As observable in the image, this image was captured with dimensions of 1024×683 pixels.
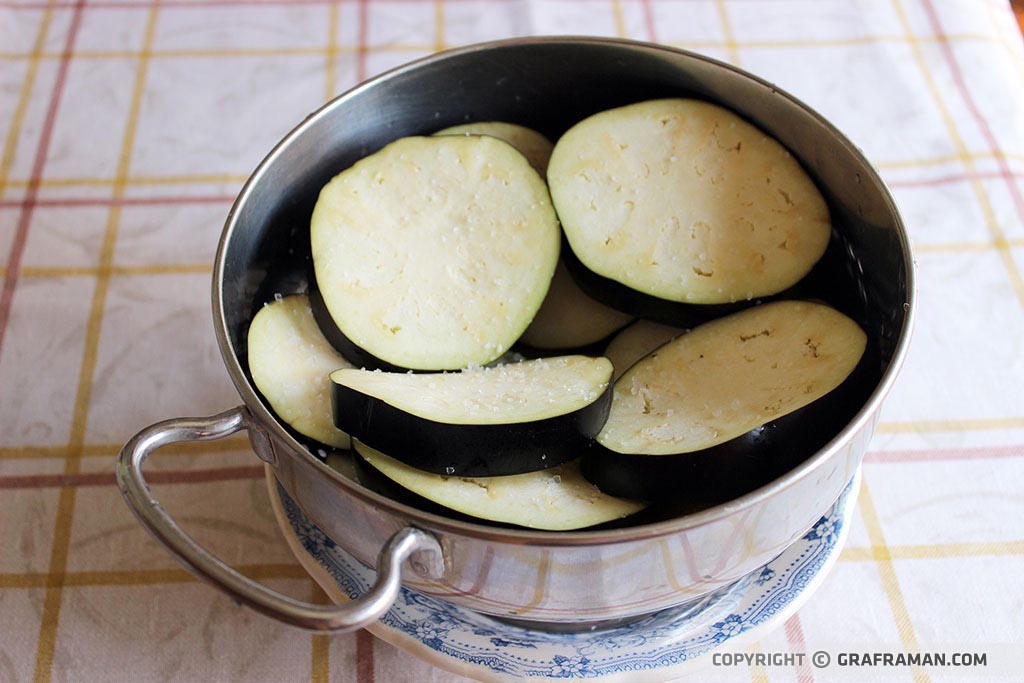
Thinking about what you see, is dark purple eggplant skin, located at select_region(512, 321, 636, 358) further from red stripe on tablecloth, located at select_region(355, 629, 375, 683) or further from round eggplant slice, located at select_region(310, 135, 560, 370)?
red stripe on tablecloth, located at select_region(355, 629, 375, 683)

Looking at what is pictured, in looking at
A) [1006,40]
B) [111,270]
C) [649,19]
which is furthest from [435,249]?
[1006,40]

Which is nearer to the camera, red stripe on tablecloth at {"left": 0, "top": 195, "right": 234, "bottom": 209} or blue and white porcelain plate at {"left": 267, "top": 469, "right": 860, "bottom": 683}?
blue and white porcelain plate at {"left": 267, "top": 469, "right": 860, "bottom": 683}

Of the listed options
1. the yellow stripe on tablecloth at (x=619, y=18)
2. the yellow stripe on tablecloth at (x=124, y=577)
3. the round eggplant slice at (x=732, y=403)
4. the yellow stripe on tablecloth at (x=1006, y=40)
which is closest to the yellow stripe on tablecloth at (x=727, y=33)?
the yellow stripe on tablecloth at (x=619, y=18)

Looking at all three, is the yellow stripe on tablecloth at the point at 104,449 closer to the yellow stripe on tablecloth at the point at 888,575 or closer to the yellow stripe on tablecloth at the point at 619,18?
the yellow stripe on tablecloth at the point at 888,575

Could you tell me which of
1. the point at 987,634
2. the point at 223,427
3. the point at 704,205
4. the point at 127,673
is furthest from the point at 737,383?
the point at 127,673

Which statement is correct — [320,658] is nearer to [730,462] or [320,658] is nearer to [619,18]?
[730,462]

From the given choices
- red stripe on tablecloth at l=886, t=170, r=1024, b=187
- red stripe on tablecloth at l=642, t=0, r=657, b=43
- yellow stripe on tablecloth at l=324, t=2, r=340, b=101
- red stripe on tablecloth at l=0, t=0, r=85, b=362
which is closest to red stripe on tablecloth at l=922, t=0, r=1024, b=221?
red stripe on tablecloth at l=886, t=170, r=1024, b=187

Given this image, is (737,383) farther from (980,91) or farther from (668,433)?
(980,91)
